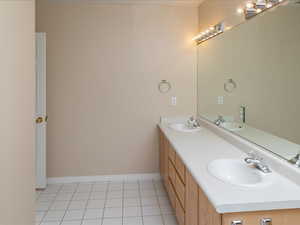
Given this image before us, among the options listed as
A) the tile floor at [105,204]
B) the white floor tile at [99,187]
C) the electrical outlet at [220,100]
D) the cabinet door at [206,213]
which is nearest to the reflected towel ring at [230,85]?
the electrical outlet at [220,100]

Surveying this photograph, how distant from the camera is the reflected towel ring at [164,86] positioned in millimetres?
3559

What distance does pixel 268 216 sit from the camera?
1256mm

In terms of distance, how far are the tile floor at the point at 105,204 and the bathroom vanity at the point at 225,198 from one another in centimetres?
57

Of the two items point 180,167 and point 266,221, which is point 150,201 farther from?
point 266,221

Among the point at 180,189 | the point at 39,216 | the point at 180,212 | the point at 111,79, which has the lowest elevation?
the point at 39,216

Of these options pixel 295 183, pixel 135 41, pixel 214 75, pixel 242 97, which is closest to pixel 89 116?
pixel 135 41

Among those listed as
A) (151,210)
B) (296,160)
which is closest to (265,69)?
(296,160)

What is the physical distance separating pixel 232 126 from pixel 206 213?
1257mm

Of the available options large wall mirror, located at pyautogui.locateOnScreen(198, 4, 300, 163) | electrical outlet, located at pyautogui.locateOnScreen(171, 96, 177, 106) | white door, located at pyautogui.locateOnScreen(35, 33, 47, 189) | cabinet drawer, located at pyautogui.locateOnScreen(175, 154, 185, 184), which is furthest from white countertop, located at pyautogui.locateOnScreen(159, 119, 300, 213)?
white door, located at pyautogui.locateOnScreen(35, 33, 47, 189)

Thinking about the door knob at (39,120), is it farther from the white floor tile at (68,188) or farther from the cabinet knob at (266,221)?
the cabinet knob at (266,221)

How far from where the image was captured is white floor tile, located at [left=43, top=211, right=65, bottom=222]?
260cm

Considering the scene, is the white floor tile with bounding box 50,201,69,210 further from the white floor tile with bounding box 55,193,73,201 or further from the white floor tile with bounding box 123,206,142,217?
the white floor tile with bounding box 123,206,142,217

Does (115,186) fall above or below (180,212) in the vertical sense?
below

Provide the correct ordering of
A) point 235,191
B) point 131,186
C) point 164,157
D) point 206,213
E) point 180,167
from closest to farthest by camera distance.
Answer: point 235,191, point 206,213, point 180,167, point 164,157, point 131,186
